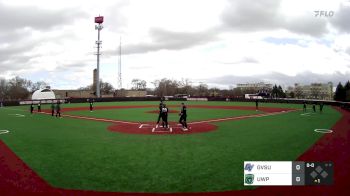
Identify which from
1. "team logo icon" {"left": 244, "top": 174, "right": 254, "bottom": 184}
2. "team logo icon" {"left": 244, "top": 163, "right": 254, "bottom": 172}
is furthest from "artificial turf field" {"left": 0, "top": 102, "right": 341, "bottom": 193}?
"team logo icon" {"left": 244, "top": 163, "right": 254, "bottom": 172}

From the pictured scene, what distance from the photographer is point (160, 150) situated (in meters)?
13.2

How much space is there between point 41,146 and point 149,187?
841 cm

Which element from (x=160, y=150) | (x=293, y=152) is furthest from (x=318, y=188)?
(x=160, y=150)

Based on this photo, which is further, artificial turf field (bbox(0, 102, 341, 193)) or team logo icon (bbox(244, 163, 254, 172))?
artificial turf field (bbox(0, 102, 341, 193))
